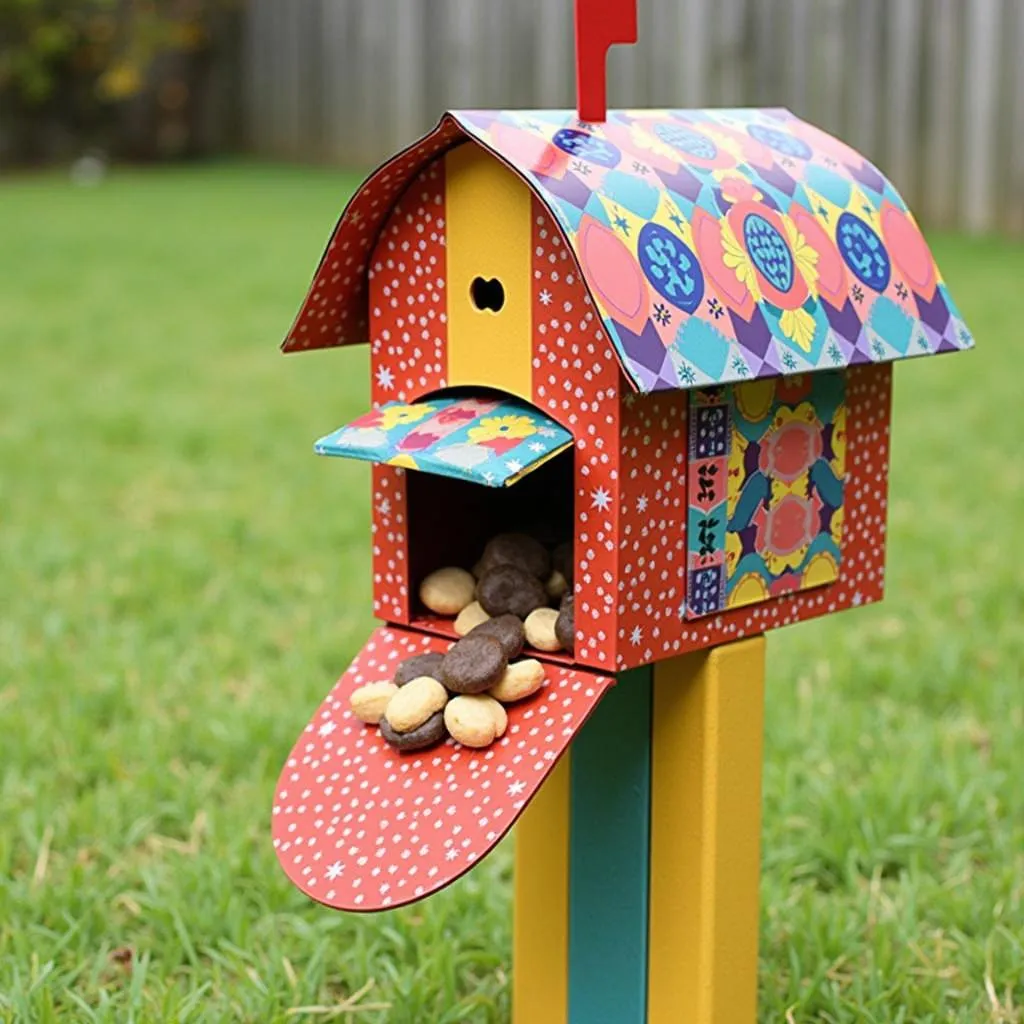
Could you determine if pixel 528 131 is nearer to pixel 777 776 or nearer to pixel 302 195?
pixel 777 776

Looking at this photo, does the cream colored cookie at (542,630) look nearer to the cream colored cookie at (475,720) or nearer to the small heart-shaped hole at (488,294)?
the cream colored cookie at (475,720)

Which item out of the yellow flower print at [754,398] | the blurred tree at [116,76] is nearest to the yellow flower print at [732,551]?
the yellow flower print at [754,398]

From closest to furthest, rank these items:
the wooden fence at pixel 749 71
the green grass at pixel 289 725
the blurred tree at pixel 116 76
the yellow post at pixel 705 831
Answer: the yellow post at pixel 705 831, the green grass at pixel 289 725, the wooden fence at pixel 749 71, the blurred tree at pixel 116 76

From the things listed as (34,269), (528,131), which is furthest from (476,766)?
(34,269)

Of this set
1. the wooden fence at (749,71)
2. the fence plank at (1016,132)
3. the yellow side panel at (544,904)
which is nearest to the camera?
the yellow side panel at (544,904)

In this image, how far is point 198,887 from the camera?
209cm

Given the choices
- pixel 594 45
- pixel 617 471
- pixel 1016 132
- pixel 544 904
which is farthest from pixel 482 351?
pixel 1016 132

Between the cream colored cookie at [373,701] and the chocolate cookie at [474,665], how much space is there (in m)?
0.07

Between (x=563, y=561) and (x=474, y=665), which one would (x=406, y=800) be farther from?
(x=563, y=561)

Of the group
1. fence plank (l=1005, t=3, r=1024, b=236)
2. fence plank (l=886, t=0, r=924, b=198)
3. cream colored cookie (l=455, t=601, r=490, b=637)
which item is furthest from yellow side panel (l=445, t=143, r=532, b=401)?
fence plank (l=886, t=0, r=924, b=198)

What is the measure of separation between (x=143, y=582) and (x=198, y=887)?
1.26 m

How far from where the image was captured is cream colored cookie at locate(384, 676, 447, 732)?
1.49 meters

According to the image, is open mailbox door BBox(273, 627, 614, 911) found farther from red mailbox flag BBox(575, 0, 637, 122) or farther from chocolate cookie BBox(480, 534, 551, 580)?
red mailbox flag BBox(575, 0, 637, 122)

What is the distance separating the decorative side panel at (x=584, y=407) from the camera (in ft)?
4.72
